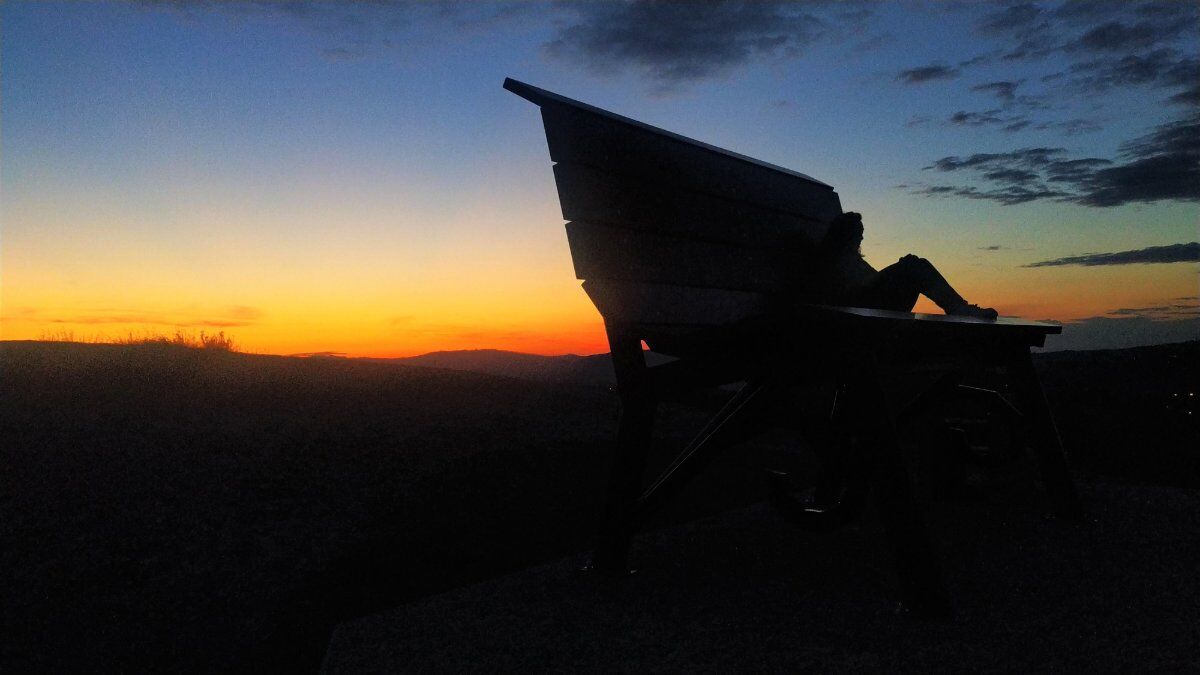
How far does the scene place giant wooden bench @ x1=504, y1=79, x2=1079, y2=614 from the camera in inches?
97.8

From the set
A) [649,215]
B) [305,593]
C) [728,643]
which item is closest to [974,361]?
[649,215]

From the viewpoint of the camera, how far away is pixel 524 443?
20.1 ft

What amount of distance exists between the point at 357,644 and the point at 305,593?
1.20m

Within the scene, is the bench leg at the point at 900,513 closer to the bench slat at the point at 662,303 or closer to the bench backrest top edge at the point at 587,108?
the bench slat at the point at 662,303

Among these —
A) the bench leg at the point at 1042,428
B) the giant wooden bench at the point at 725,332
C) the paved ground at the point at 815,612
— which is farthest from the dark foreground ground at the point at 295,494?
the giant wooden bench at the point at 725,332

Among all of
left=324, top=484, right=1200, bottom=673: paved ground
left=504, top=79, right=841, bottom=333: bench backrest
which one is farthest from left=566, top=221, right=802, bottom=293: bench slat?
left=324, top=484, right=1200, bottom=673: paved ground

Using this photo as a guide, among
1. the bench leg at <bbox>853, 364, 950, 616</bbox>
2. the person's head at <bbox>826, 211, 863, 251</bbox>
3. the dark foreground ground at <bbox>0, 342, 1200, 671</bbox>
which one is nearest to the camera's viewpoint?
Answer: the bench leg at <bbox>853, 364, 950, 616</bbox>

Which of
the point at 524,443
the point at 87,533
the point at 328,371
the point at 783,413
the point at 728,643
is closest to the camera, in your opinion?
the point at 728,643

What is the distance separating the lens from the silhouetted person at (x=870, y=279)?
3.74 meters

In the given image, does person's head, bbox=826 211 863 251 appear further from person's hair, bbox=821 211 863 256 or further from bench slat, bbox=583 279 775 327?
bench slat, bbox=583 279 775 327

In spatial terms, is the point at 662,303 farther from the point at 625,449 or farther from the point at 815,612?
the point at 815,612

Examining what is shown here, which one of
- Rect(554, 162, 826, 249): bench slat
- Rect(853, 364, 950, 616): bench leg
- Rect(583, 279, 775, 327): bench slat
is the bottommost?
Rect(853, 364, 950, 616): bench leg

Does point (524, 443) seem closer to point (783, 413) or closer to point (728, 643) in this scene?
point (783, 413)

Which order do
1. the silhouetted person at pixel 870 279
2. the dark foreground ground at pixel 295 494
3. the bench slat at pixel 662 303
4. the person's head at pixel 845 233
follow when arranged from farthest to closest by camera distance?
1. the person's head at pixel 845 233
2. the silhouetted person at pixel 870 279
3. the dark foreground ground at pixel 295 494
4. the bench slat at pixel 662 303
